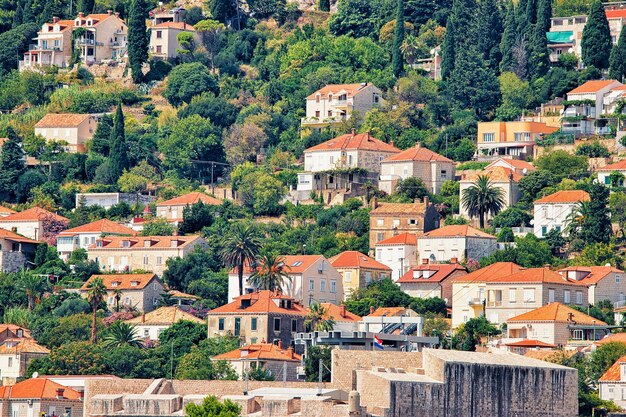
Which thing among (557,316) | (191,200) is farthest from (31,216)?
(557,316)

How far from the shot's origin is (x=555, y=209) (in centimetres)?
12962

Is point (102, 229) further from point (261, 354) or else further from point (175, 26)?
point (261, 354)

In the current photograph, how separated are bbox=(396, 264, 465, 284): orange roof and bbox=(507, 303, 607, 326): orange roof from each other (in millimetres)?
11358

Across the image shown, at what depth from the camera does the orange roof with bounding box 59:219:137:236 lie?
139500mm

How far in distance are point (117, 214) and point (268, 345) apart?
41867 millimetres

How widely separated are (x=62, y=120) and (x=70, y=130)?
1.78m

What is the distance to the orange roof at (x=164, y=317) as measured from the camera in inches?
4795

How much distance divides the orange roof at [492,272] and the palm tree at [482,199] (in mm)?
10901

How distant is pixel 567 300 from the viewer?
116 meters

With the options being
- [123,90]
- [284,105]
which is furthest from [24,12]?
[284,105]

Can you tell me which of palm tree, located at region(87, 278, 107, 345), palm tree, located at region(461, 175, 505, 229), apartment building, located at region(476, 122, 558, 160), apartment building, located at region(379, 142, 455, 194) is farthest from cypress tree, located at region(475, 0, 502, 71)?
palm tree, located at region(87, 278, 107, 345)

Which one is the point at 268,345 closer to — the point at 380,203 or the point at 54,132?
the point at 380,203

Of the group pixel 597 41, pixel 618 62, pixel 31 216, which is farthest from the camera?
pixel 597 41

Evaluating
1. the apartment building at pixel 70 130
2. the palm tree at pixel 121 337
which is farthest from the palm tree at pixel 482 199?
the apartment building at pixel 70 130
